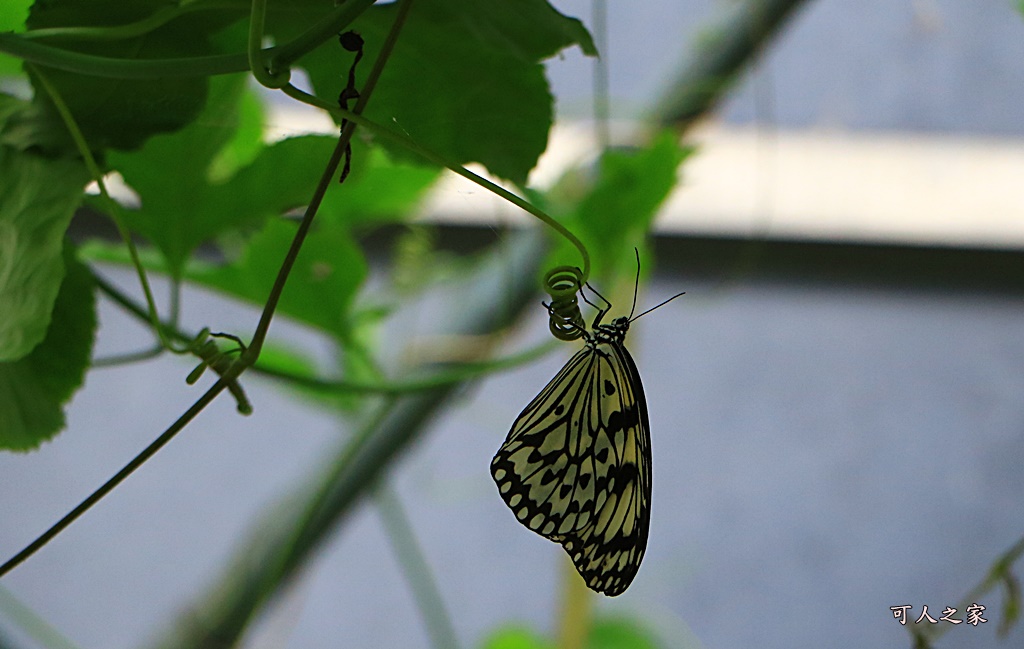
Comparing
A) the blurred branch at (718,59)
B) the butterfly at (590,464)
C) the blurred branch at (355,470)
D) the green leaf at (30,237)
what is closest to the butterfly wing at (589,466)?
the butterfly at (590,464)

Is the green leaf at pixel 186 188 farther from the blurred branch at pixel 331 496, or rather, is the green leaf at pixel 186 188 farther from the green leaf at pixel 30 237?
the blurred branch at pixel 331 496

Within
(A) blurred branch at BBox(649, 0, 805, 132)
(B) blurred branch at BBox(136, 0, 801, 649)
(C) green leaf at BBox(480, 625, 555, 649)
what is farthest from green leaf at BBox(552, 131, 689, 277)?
(C) green leaf at BBox(480, 625, 555, 649)

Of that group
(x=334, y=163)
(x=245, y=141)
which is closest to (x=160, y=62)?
(x=334, y=163)

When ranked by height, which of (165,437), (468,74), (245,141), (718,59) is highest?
(718,59)

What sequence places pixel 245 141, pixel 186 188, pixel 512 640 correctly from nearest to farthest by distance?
pixel 186 188 < pixel 245 141 < pixel 512 640

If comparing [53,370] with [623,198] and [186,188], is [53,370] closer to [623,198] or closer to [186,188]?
[186,188]

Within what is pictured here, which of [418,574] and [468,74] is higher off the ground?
[418,574]
